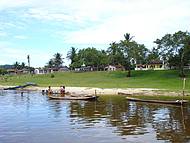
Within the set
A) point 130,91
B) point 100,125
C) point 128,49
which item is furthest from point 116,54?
point 100,125

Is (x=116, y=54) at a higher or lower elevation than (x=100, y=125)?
higher

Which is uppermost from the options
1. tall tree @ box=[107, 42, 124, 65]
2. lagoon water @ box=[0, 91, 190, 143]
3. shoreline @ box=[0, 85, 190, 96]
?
tall tree @ box=[107, 42, 124, 65]

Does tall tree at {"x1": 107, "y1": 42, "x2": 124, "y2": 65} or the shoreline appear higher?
tall tree at {"x1": 107, "y1": 42, "x2": 124, "y2": 65}

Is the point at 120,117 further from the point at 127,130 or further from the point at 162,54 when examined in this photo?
the point at 162,54

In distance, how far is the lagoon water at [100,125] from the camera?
2916 centimetres

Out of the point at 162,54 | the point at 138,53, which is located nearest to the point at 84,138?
the point at 162,54

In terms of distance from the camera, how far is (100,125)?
35.6 meters

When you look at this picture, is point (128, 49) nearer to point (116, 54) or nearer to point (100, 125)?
point (116, 54)

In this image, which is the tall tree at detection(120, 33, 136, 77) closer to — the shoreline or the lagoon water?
the shoreline

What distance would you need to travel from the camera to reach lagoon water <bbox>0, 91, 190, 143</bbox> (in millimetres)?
29156

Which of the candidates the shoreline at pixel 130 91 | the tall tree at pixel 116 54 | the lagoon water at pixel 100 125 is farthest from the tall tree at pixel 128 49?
the lagoon water at pixel 100 125

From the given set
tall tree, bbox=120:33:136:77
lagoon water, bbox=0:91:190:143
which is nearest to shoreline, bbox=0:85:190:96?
lagoon water, bbox=0:91:190:143

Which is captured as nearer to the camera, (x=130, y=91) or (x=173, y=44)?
(x=130, y=91)

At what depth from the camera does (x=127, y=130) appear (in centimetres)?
3266
